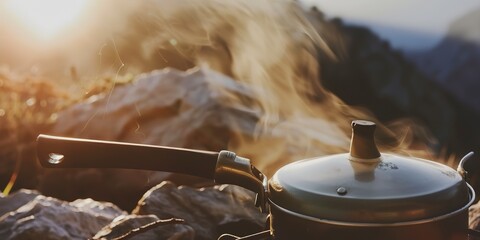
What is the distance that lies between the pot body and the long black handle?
37 centimetres

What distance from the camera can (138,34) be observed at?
530 cm

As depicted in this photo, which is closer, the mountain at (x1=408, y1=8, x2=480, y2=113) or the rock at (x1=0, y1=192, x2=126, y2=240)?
the rock at (x1=0, y1=192, x2=126, y2=240)

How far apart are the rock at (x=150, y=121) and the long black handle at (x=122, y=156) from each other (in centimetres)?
239

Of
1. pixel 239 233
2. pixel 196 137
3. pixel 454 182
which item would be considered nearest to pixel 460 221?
pixel 454 182

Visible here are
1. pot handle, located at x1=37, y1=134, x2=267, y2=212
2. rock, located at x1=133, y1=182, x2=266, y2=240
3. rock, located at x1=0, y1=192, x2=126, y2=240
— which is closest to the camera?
pot handle, located at x1=37, y1=134, x2=267, y2=212

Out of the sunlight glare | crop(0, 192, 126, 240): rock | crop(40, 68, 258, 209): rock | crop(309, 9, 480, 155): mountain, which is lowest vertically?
crop(309, 9, 480, 155): mountain

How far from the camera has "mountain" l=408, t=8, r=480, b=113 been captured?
9516 millimetres

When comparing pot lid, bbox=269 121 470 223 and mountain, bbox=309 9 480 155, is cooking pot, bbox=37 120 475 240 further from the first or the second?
mountain, bbox=309 9 480 155

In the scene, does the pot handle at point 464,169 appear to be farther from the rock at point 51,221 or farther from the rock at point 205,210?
the rock at point 51,221

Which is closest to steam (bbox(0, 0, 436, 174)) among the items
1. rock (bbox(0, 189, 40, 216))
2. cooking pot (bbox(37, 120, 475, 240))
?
rock (bbox(0, 189, 40, 216))

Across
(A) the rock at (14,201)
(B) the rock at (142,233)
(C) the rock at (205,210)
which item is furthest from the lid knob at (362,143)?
(A) the rock at (14,201)

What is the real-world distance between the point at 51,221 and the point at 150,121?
7.13 feet

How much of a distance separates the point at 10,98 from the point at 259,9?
3996 millimetres

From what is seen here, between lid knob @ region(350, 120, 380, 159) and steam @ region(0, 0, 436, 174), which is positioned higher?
lid knob @ region(350, 120, 380, 159)
